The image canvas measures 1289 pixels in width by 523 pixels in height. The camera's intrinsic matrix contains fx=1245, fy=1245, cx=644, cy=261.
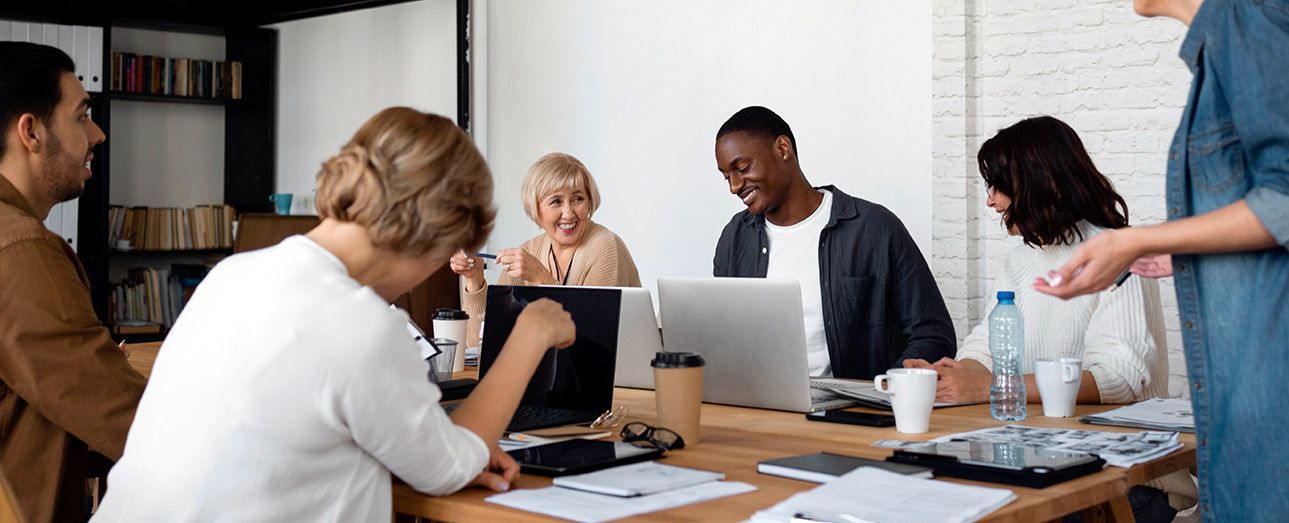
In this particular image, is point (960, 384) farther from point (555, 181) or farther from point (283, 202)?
point (283, 202)

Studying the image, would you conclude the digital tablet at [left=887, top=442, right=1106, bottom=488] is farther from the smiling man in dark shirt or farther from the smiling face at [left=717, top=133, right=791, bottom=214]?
the smiling face at [left=717, top=133, right=791, bottom=214]

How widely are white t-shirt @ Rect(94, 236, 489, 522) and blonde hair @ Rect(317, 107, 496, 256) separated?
0.08 metres

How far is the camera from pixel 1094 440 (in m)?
1.98

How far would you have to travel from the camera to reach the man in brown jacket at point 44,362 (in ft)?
6.95

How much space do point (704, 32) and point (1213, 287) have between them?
13.1ft

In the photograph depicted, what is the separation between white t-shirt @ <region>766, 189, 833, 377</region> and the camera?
130 inches

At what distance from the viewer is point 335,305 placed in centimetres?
150

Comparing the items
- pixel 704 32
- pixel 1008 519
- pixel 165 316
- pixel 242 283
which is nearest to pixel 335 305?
pixel 242 283

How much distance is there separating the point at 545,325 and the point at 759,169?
1.70 m

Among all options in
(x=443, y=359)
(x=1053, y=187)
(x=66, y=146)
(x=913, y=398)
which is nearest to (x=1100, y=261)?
(x=913, y=398)

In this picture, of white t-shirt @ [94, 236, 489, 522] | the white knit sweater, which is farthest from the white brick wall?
white t-shirt @ [94, 236, 489, 522]

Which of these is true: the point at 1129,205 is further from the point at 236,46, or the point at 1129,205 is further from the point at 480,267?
the point at 236,46

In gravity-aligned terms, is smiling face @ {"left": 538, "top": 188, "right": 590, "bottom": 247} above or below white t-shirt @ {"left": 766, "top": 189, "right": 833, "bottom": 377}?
above

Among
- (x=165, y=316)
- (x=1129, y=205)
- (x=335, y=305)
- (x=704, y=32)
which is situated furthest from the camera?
(x=165, y=316)
